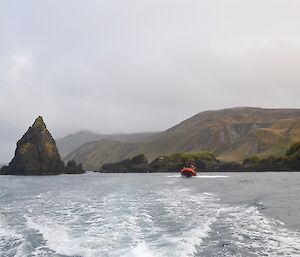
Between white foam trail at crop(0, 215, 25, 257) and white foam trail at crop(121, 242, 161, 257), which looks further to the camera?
white foam trail at crop(0, 215, 25, 257)

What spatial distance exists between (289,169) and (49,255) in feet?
570

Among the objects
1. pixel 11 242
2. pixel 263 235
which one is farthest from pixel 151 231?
pixel 11 242

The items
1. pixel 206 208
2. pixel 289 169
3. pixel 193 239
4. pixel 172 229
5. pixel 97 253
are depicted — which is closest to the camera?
pixel 97 253

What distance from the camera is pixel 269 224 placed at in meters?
33.6

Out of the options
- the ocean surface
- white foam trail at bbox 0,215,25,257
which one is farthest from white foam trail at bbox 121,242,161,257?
white foam trail at bbox 0,215,25,257

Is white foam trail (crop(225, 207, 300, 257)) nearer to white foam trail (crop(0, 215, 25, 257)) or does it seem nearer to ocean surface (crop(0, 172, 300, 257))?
ocean surface (crop(0, 172, 300, 257))

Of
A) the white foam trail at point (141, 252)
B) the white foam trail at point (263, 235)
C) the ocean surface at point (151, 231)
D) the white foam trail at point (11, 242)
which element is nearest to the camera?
the white foam trail at point (141, 252)

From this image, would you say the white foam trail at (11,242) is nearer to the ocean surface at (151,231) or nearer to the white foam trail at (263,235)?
the ocean surface at (151,231)

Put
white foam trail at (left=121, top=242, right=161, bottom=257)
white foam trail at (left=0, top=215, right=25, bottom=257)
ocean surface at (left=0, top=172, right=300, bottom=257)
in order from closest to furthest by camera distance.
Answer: white foam trail at (left=121, top=242, right=161, bottom=257), ocean surface at (left=0, top=172, right=300, bottom=257), white foam trail at (left=0, top=215, right=25, bottom=257)

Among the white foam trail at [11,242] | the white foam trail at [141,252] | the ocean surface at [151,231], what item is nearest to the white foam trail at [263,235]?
the ocean surface at [151,231]

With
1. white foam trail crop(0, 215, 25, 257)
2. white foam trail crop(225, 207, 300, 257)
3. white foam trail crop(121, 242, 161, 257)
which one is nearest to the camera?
white foam trail crop(121, 242, 161, 257)

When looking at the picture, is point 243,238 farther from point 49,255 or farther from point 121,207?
point 121,207

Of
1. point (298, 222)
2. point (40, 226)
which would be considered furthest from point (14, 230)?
point (298, 222)

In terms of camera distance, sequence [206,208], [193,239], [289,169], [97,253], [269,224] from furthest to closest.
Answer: [289,169] → [206,208] → [269,224] → [193,239] → [97,253]
